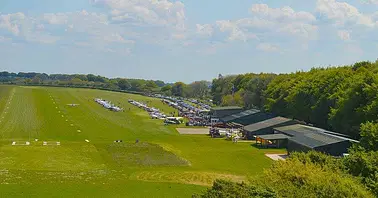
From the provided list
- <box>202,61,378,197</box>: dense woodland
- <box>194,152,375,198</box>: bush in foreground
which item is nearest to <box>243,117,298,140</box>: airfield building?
<box>202,61,378,197</box>: dense woodland

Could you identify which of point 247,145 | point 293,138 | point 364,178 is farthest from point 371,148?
point 247,145

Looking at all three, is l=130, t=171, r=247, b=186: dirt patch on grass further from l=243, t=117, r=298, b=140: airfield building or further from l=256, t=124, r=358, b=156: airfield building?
l=243, t=117, r=298, b=140: airfield building

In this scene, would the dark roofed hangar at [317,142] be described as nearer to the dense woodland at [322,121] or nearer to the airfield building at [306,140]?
the airfield building at [306,140]

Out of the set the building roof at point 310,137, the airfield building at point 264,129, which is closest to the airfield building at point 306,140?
the building roof at point 310,137

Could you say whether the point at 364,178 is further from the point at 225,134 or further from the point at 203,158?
the point at 225,134

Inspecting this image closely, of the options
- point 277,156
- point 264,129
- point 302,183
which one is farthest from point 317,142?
point 302,183

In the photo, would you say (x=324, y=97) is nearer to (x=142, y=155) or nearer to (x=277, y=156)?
(x=277, y=156)
